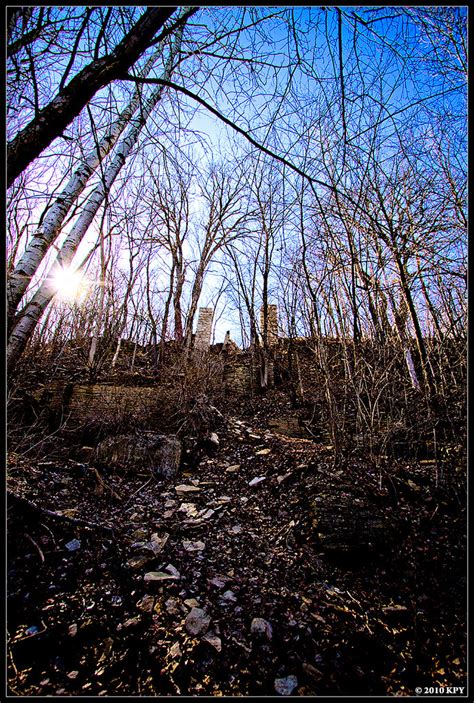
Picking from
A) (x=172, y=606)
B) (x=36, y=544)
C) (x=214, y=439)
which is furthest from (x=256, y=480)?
(x=36, y=544)

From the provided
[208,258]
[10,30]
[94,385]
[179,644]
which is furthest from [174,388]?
[208,258]

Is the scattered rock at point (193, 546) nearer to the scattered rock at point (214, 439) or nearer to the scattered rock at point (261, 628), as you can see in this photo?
the scattered rock at point (261, 628)

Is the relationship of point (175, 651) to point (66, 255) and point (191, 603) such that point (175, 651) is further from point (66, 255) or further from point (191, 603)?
point (66, 255)

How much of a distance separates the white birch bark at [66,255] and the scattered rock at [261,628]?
107 inches

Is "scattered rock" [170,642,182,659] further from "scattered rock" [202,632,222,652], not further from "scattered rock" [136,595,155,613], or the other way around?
"scattered rock" [136,595,155,613]

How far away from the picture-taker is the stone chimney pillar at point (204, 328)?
10.5 meters

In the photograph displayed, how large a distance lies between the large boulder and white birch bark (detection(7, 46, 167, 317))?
6.93 ft

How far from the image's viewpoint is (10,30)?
151 cm

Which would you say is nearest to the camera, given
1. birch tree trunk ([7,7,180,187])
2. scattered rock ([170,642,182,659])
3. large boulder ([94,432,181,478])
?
birch tree trunk ([7,7,180,187])

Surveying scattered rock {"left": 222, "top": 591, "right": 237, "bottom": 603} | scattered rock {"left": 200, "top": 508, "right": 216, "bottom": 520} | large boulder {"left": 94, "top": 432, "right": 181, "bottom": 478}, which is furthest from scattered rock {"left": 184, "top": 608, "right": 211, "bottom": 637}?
large boulder {"left": 94, "top": 432, "right": 181, "bottom": 478}

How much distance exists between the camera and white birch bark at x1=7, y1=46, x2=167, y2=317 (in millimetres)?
2359

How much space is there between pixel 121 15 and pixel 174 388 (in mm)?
4850

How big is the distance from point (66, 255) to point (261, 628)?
373cm

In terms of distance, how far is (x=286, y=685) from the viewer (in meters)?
1.31
